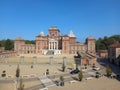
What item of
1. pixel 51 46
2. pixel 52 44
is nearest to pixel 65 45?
pixel 52 44

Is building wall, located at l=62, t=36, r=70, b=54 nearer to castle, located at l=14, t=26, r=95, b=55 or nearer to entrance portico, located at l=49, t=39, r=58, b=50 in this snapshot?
castle, located at l=14, t=26, r=95, b=55

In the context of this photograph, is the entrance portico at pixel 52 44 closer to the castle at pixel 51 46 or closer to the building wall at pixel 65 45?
the castle at pixel 51 46

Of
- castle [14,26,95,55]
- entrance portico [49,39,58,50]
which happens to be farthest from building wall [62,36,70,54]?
entrance portico [49,39,58,50]

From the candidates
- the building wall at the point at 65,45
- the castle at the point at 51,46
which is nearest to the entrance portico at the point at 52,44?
the castle at the point at 51,46

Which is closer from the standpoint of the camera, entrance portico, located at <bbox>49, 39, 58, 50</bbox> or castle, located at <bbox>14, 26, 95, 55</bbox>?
castle, located at <bbox>14, 26, 95, 55</bbox>

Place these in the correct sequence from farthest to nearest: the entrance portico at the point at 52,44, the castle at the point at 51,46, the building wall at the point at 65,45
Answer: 1. the entrance portico at the point at 52,44
2. the castle at the point at 51,46
3. the building wall at the point at 65,45

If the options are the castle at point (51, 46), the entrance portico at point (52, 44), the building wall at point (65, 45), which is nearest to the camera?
the building wall at point (65, 45)

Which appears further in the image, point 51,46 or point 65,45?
point 51,46

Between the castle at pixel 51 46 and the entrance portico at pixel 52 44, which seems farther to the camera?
the entrance portico at pixel 52 44

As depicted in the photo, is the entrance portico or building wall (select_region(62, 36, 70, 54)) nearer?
building wall (select_region(62, 36, 70, 54))

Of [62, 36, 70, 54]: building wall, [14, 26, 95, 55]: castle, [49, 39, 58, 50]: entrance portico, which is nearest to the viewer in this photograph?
[62, 36, 70, 54]: building wall

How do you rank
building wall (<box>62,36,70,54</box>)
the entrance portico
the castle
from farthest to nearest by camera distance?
1. the entrance portico
2. the castle
3. building wall (<box>62,36,70,54</box>)

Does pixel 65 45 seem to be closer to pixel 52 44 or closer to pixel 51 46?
pixel 52 44

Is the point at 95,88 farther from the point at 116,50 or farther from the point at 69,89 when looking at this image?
the point at 116,50
